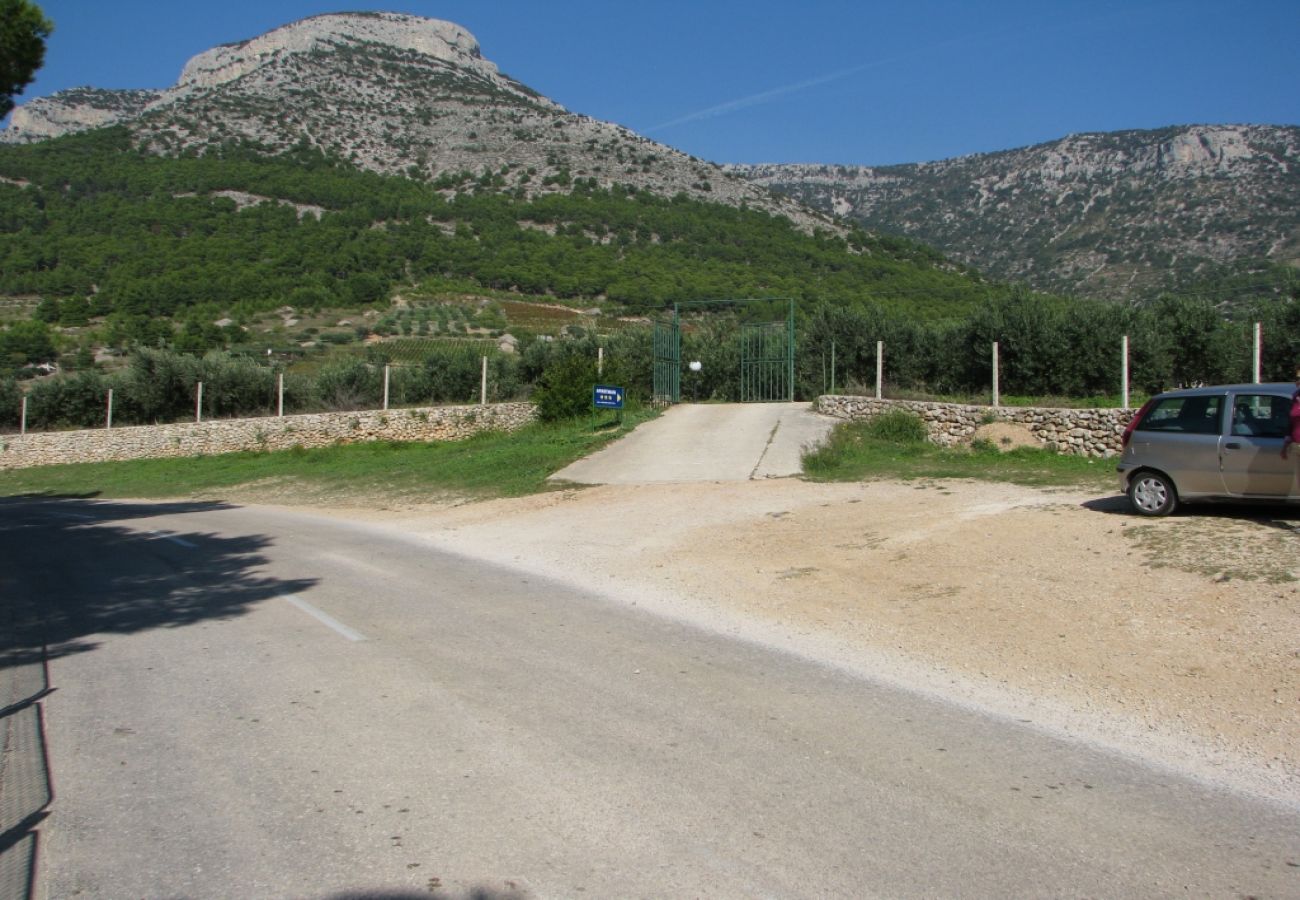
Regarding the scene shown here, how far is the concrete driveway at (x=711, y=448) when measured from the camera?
19734 mm

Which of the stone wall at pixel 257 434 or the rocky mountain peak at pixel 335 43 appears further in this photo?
the rocky mountain peak at pixel 335 43

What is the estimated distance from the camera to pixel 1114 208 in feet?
255

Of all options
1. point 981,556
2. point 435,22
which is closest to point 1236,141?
point 981,556

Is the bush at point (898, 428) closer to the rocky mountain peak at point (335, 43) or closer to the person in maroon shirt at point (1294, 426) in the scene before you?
the person in maroon shirt at point (1294, 426)

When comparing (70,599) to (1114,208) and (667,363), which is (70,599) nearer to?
(667,363)

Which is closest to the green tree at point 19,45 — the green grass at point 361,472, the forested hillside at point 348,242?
the green grass at point 361,472

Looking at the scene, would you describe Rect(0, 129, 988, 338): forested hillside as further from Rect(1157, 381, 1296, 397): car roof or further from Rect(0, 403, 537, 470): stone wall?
Rect(1157, 381, 1296, 397): car roof

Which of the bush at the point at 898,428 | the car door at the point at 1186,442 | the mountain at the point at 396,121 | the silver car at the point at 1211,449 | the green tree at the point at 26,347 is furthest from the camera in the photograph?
the mountain at the point at 396,121

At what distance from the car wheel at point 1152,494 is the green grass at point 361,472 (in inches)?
453

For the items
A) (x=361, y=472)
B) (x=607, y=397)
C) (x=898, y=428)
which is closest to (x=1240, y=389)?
(x=898, y=428)

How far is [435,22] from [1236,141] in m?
98.9

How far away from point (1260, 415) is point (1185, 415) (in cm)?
77

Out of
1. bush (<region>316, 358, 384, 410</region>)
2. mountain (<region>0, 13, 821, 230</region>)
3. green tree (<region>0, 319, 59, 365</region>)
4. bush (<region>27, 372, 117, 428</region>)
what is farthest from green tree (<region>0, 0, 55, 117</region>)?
mountain (<region>0, 13, 821, 230</region>)

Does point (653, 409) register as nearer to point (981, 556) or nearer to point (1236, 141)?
point (981, 556)
